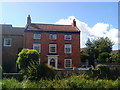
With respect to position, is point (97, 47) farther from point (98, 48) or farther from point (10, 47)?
point (10, 47)

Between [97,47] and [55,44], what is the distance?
16.9m

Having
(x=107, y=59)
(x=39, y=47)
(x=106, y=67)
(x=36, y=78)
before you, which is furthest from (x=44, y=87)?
(x=107, y=59)

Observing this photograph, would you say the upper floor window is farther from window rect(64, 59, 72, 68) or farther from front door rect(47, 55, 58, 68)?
window rect(64, 59, 72, 68)

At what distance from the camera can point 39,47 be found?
30766mm

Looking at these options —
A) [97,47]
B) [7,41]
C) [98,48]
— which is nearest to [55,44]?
[7,41]

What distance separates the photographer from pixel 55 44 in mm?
31359

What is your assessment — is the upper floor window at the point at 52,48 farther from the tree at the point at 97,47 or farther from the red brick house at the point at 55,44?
the tree at the point at 97,47

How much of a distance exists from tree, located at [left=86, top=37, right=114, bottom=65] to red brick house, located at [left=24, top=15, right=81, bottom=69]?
7.55m

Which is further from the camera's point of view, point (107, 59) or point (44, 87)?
point (107, 59)

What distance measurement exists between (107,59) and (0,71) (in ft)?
82.1

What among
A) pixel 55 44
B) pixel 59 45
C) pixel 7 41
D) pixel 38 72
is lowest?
pixel 38 72

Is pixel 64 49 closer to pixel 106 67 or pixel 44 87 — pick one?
pixel 106 67

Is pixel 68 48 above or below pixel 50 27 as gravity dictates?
below

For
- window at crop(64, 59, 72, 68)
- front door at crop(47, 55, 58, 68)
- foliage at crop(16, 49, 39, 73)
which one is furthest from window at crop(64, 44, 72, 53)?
foliage at crop(16, 49, 39, 73)
